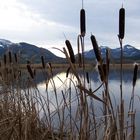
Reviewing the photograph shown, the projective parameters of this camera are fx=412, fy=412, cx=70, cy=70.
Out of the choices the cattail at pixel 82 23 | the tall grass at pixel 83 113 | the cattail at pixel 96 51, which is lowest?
the tall grass at pixel 83 113

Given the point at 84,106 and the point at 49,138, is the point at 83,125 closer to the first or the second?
the point at 84,106

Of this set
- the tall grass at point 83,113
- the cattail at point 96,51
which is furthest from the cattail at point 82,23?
the cattail at point 96,51

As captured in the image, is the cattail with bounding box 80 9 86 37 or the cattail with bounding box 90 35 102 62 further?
the cattail with bounding box 80 9 86 37

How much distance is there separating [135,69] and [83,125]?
627mm

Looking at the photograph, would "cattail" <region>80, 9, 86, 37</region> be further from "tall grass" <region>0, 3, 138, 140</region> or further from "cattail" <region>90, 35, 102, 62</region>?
"cattail" <region>90, 35, 102, 62</region>

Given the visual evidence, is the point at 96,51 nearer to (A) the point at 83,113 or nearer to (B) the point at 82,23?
(B) the point at 82,23

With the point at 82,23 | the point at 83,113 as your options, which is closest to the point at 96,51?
the point at 82,23

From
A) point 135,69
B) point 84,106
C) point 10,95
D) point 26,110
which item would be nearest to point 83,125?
point 84,106

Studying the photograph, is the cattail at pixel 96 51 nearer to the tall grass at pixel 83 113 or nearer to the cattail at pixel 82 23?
the tall grass at pixel 83 113

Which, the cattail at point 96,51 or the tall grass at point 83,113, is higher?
the cattail at point 96,51

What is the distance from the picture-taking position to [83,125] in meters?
3.10

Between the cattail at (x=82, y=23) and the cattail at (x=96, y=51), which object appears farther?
the cattail at (x=82, y=23)

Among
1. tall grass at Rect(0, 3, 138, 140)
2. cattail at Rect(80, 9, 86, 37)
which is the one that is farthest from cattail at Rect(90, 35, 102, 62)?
cattail at Rect(80, 9, 86, 37)

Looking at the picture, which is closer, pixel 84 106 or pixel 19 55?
pixel 84 106
